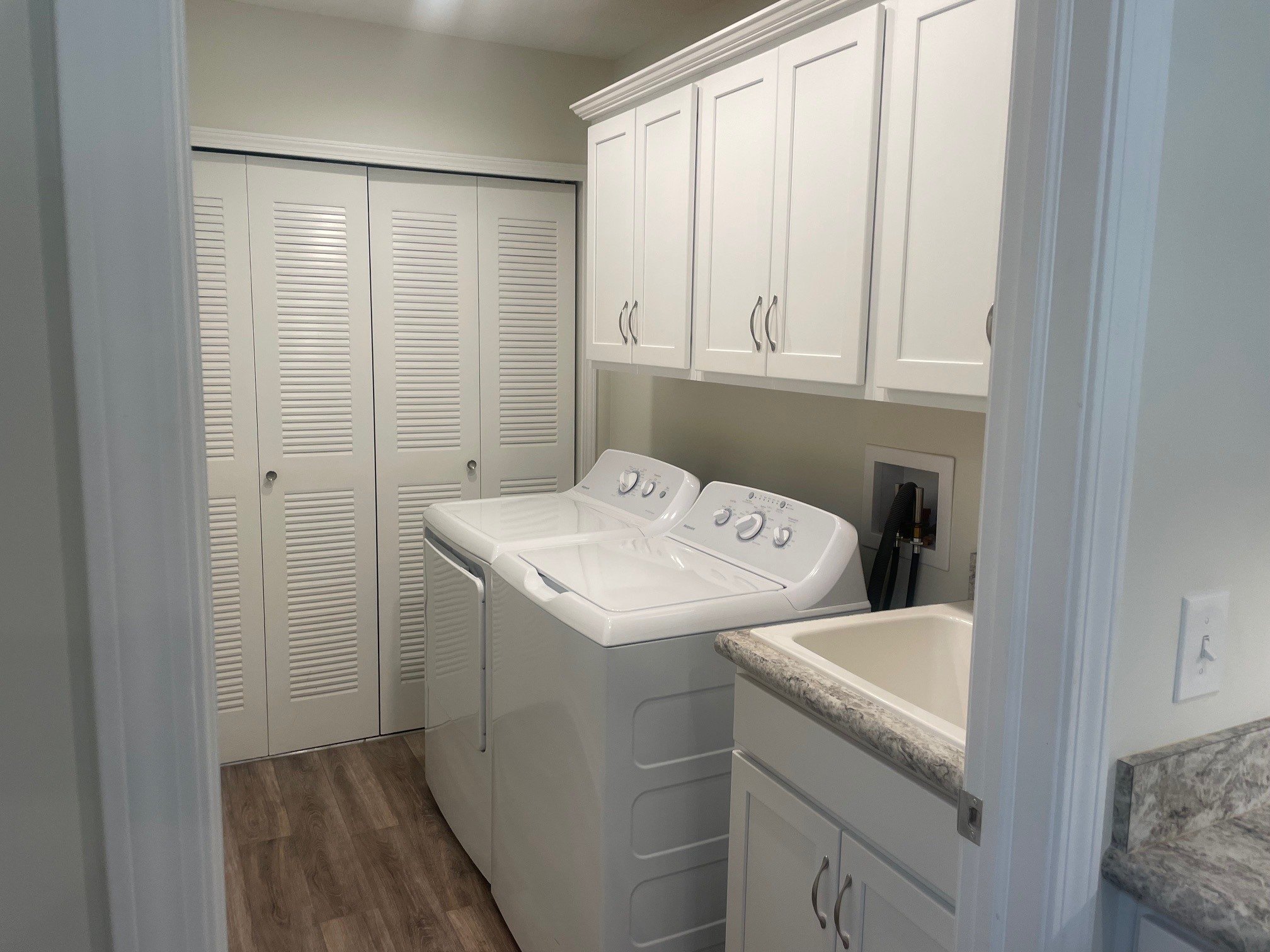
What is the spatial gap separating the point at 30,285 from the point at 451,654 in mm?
2213

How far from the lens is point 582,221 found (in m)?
3.56

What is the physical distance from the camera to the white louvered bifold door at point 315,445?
3.12 metres

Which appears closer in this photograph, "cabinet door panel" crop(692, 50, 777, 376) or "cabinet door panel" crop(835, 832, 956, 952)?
"cabinet door panel" crop(835, 832, 956, 952)

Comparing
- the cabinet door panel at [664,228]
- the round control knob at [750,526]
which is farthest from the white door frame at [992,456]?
the cabinet door panel at [664,228]

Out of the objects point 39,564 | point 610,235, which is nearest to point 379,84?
point 610,235

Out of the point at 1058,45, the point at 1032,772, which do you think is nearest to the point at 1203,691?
the point at 1032,772

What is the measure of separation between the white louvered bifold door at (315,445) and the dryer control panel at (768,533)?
139 centimetres

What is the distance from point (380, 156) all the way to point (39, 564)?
2.89m

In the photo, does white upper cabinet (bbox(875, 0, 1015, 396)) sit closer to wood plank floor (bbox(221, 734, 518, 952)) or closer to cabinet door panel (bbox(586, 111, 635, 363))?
cabinet door panel (bbox(586, 111, 635, 363))

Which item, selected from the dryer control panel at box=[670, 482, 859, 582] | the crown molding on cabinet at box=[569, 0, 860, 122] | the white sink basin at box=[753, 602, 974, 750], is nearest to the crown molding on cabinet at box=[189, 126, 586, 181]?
the crown molding on cabinet at box=[569, 0, 860, 122]

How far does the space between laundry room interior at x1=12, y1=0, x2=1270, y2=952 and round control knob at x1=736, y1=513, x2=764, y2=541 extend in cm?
1

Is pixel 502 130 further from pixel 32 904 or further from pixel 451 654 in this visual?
pixel 32 904

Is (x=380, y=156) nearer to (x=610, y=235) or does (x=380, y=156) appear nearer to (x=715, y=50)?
(x=610, y=235)

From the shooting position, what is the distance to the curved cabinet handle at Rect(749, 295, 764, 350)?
210cm
